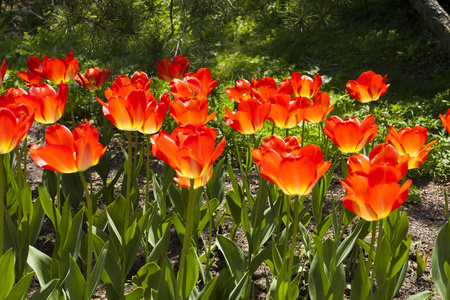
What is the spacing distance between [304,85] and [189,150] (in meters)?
1.02

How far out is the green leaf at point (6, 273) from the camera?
1248mm

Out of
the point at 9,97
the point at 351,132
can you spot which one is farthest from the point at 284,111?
the point at 9,97

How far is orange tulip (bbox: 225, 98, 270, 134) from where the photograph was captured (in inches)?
62.9

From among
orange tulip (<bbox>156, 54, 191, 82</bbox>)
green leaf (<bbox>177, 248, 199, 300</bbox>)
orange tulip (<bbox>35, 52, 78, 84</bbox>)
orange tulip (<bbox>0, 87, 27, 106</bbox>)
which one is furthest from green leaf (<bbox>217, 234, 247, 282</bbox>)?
orange tulip (<bbox>35, 52, 78, 84</bbox>)

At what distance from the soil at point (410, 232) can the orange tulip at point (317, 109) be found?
1.90 ft

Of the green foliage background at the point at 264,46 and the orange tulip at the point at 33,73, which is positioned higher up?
the orange tulip at the point at 33,73

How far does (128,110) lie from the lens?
149 cm

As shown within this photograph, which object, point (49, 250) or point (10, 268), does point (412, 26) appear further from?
point (10, 268)

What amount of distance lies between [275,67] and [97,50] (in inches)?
79.9

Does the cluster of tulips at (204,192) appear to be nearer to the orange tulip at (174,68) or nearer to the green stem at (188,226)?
the green stem at (188,226)

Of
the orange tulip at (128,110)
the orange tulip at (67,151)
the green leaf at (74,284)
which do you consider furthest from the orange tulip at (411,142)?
the green leaf at (74,284)

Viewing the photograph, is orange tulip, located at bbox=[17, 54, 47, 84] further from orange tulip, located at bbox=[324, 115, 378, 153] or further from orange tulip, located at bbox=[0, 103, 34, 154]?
orange tulip, located at bbox=[324, 115, 378, 153]

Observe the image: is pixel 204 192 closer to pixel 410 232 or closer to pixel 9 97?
pixel 9 97

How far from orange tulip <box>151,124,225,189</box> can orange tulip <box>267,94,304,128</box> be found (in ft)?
1.70
